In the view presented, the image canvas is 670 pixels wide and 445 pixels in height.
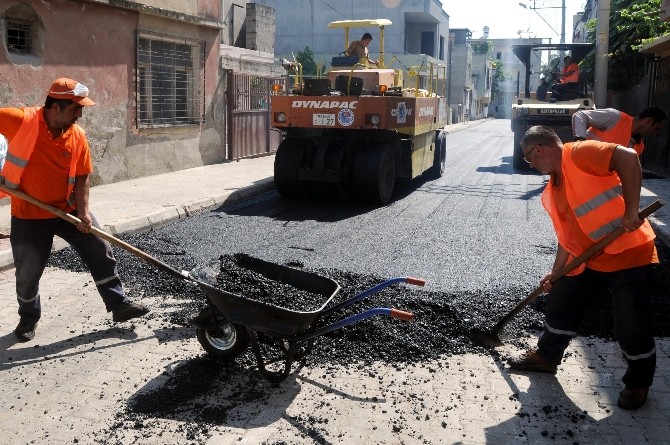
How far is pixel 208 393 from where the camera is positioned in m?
3.68

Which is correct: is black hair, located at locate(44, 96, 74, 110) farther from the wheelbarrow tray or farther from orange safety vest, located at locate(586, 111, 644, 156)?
orange safety vest, located at locate(586, 111, 644, 156)

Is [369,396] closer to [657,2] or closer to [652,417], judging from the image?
[652,417]

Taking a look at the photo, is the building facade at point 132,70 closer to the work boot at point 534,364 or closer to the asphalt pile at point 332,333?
the asphalt pile at point 332,333

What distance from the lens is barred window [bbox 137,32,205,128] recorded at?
11844 millimetres

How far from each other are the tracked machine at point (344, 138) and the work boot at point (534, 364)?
5567 millimetres

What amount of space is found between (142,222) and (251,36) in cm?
1231

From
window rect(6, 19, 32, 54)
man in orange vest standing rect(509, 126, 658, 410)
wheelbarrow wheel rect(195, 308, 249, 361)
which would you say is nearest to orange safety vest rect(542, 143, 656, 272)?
man in orange vest standing rect(509, 126, 658, 410)

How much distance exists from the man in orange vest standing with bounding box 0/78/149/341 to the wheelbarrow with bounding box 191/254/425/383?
1043 mm

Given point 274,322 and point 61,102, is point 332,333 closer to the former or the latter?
point 274,322

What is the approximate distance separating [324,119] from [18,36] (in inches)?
168

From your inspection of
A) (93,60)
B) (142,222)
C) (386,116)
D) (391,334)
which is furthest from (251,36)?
(391,334)

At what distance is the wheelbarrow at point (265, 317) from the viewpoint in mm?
3613

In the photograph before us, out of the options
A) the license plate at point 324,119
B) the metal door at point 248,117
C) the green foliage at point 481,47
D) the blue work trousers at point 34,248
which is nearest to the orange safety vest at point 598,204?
the blue work trousers at point 34,248

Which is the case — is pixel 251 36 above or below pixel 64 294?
above
